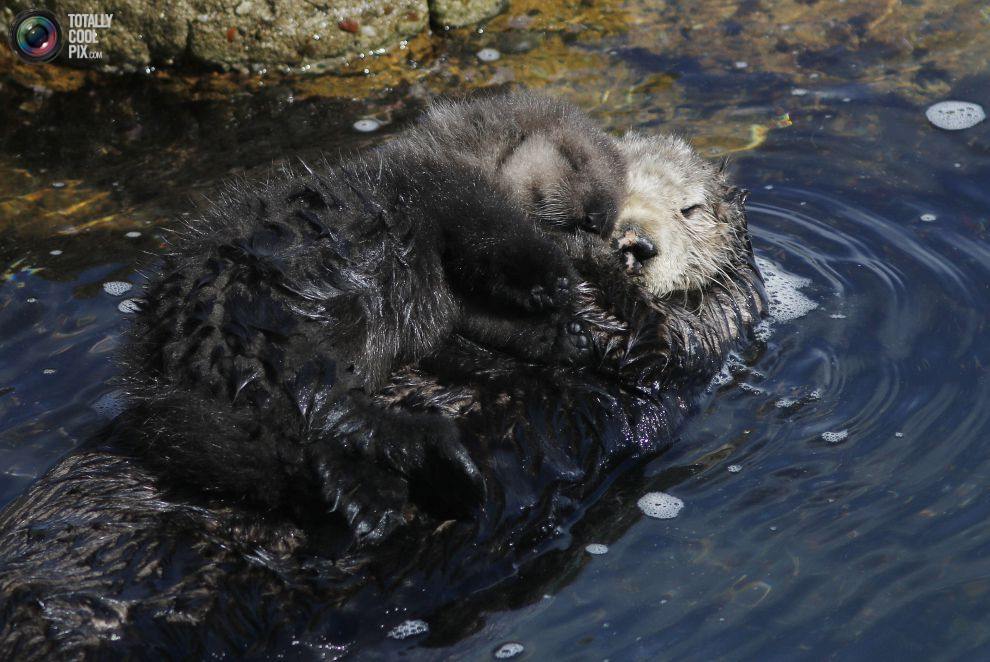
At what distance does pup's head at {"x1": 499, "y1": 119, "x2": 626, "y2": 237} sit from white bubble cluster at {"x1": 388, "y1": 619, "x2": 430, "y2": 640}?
1341 millimetres

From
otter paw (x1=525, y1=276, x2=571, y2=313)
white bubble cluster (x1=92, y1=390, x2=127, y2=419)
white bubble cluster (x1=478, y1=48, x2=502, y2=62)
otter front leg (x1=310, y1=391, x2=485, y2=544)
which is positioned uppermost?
white bubble cluster (x1=478, y1=48, x2=502, y2=62)

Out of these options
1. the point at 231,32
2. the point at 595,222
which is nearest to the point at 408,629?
the point at 595,222

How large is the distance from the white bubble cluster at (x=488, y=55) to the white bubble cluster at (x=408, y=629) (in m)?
4.11

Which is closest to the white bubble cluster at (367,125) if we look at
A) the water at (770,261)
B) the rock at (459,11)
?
the water at (770,261)

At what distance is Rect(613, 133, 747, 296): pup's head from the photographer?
11.7ft

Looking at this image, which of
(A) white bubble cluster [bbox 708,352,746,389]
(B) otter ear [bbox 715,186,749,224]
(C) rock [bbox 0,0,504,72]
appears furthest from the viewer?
(C) rock [bbox 0,0,504,72]

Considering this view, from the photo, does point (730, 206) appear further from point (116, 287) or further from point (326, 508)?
point (116, 287)

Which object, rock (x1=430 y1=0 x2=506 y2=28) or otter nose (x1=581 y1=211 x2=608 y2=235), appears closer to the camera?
otter nose (x1=581 y1=211 x2=608 y2=235)

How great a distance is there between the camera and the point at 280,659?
2.64 m

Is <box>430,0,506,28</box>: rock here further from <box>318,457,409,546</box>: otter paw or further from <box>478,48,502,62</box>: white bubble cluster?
<box>318,457,409,546</box>: otter paw

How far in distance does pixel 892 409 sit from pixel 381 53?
3776mm

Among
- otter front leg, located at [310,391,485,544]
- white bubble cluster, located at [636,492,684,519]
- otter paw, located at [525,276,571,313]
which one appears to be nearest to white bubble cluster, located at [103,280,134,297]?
otter front leg, located at [310,391,485,544]

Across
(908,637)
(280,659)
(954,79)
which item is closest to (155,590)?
(280,659)

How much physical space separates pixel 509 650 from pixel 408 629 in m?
0.27
